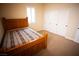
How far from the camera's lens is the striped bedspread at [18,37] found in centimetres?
105

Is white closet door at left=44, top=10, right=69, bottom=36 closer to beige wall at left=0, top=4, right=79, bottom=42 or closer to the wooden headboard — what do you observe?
beige wall at left=0, top=4, right=79, bottom=42

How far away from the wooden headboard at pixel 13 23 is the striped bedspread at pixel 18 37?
0.06m

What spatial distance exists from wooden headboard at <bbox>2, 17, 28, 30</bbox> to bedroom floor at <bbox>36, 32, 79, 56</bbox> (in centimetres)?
42

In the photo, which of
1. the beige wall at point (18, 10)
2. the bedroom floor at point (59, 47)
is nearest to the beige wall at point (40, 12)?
the beige wall at point (18, 10)

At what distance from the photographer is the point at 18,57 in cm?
111

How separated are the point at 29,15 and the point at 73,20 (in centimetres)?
64

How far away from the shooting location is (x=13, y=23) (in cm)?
114

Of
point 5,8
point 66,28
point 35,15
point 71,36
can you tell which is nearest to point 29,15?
point 35,15

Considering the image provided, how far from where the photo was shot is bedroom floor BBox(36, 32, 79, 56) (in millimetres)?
1146

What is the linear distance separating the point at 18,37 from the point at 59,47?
0.64m

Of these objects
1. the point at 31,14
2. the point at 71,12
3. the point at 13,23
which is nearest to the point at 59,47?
the point at 71,12

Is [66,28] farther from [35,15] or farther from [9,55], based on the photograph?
[9,55]

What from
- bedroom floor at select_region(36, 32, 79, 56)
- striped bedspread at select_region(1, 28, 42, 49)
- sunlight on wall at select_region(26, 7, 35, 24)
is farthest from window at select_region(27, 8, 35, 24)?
bedroom floor at select_region(36, 32, 79, 56)

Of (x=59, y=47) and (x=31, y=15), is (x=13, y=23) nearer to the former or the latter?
(x=31, y=15)
